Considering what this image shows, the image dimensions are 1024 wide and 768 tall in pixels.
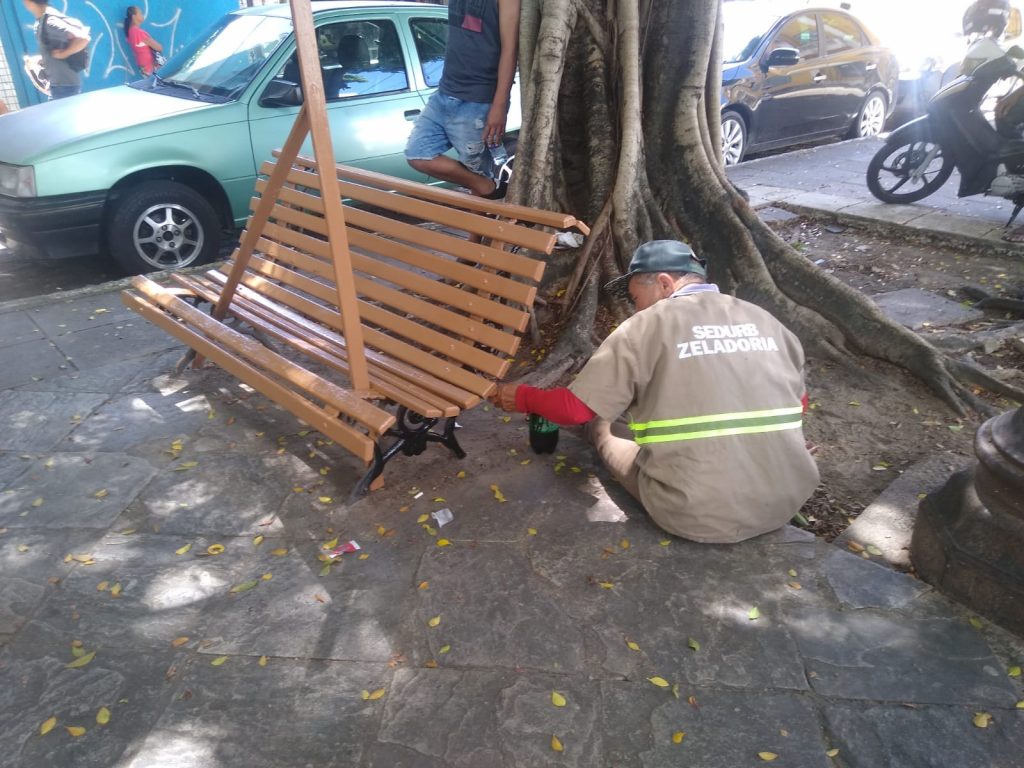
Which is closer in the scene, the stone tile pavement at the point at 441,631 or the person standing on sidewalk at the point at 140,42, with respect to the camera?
the stone tile pavement at the point at 441,631

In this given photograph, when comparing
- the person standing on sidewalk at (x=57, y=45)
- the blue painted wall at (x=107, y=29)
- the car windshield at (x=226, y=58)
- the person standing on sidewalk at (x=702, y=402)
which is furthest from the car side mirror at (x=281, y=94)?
the blue painted wall at (x=107, y=29)

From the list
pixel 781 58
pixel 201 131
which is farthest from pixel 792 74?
pixel 201 131

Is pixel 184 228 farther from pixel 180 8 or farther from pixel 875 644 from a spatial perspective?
pixel 180 8

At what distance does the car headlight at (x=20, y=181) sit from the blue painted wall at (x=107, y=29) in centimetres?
808

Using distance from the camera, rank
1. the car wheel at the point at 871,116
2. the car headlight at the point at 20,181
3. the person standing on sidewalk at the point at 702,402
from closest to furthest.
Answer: the person standing on sidewalk at the point at 702,402 < the car headlight at the point at 20,181 < the car wheel at the point at 871,116

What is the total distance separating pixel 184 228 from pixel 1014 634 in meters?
5.75

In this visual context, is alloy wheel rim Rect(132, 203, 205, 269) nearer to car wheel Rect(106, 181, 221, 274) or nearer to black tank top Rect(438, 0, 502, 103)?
car wheel Rect(106, 181, 221, 274)

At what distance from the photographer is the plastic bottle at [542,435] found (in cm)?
343

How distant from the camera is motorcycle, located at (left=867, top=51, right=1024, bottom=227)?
249 inches

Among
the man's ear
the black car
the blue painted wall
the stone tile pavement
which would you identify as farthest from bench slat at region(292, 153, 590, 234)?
the blue painted wall

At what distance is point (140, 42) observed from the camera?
1161 centimetres

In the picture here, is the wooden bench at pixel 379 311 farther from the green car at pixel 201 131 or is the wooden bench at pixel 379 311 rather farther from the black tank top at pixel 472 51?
the green car at pixel 201 131

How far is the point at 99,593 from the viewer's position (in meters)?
2.69

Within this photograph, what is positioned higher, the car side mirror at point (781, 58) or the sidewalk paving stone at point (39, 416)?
the car side mirror at point (781, 58)
